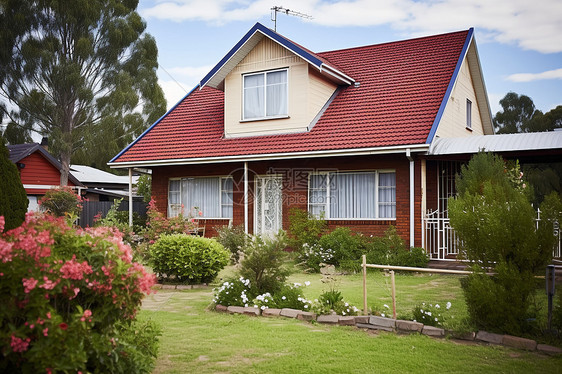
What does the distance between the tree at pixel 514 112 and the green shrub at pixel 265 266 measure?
46306 millimetres

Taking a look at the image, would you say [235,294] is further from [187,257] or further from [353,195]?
[353,195]

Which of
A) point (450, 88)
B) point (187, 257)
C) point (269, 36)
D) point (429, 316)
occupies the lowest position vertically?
point (429, 316)

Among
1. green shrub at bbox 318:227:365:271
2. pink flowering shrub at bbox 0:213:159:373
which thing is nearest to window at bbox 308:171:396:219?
green shrub at bbox 318:227:365:271

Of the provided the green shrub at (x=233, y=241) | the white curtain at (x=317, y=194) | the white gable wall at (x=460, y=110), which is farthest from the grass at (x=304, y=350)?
the white gable wall at (x=460, y=110)

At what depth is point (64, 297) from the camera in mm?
4602

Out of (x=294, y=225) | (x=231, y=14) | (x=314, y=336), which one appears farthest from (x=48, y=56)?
(x=314, y=336)

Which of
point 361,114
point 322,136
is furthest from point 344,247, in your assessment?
point 361,114

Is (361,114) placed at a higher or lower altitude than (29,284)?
higher

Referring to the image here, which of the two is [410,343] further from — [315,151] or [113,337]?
[315,151]

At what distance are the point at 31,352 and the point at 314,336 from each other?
4036 millimetres

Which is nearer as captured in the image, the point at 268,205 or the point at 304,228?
the point at 304,228

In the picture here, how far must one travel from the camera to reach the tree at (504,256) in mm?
7039

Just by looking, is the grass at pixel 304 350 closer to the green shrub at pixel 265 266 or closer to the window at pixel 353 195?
the green shrub at pixel 265 266

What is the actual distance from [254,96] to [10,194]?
10013mm
